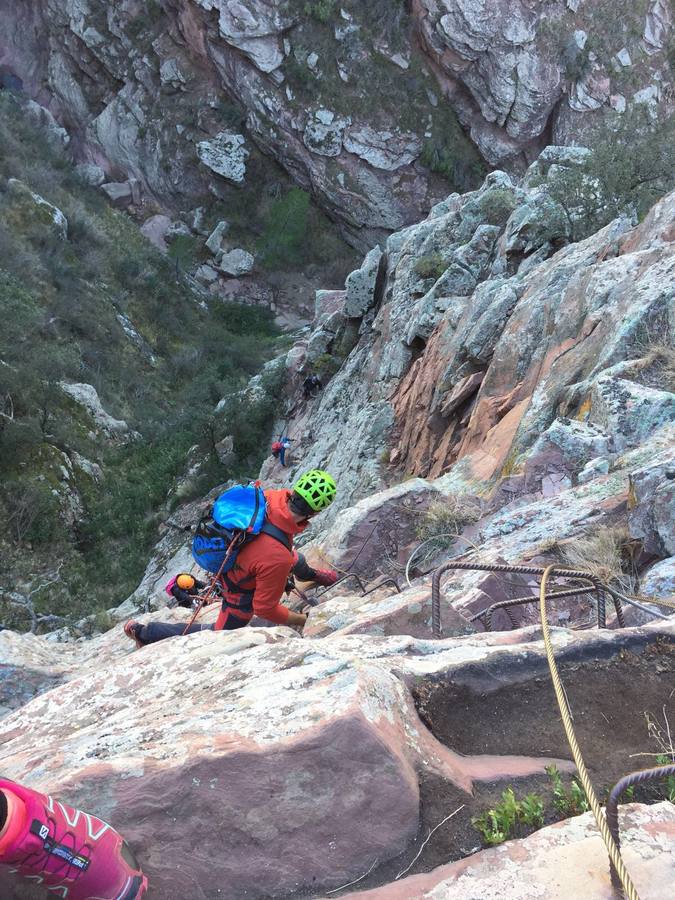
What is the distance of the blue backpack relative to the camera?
14.5ft

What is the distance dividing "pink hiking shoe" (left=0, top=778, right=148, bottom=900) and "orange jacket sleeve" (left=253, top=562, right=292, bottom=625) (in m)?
2.49

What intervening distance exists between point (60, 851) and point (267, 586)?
8.61ft

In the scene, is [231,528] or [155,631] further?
[155,631]

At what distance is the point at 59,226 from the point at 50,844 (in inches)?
1233

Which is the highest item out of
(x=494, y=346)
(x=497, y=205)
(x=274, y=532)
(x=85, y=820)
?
(x=85, y=820)

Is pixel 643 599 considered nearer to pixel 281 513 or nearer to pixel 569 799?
pixel 569 799

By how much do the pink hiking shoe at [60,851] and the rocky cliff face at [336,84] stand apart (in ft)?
136

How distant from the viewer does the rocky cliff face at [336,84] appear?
3731 cm

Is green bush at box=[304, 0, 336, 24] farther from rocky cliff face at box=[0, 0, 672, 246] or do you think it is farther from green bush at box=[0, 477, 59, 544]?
green bush at box=[0, 477, 59, 544]

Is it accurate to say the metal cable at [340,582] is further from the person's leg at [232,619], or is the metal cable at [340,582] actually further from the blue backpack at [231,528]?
the blue backpack at [231,528]

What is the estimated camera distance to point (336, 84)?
38344 mm

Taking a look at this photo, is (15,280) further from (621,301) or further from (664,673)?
(664,673)

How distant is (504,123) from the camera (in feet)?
129

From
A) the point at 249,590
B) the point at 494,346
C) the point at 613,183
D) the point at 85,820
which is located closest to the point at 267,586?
the point at 249,590
